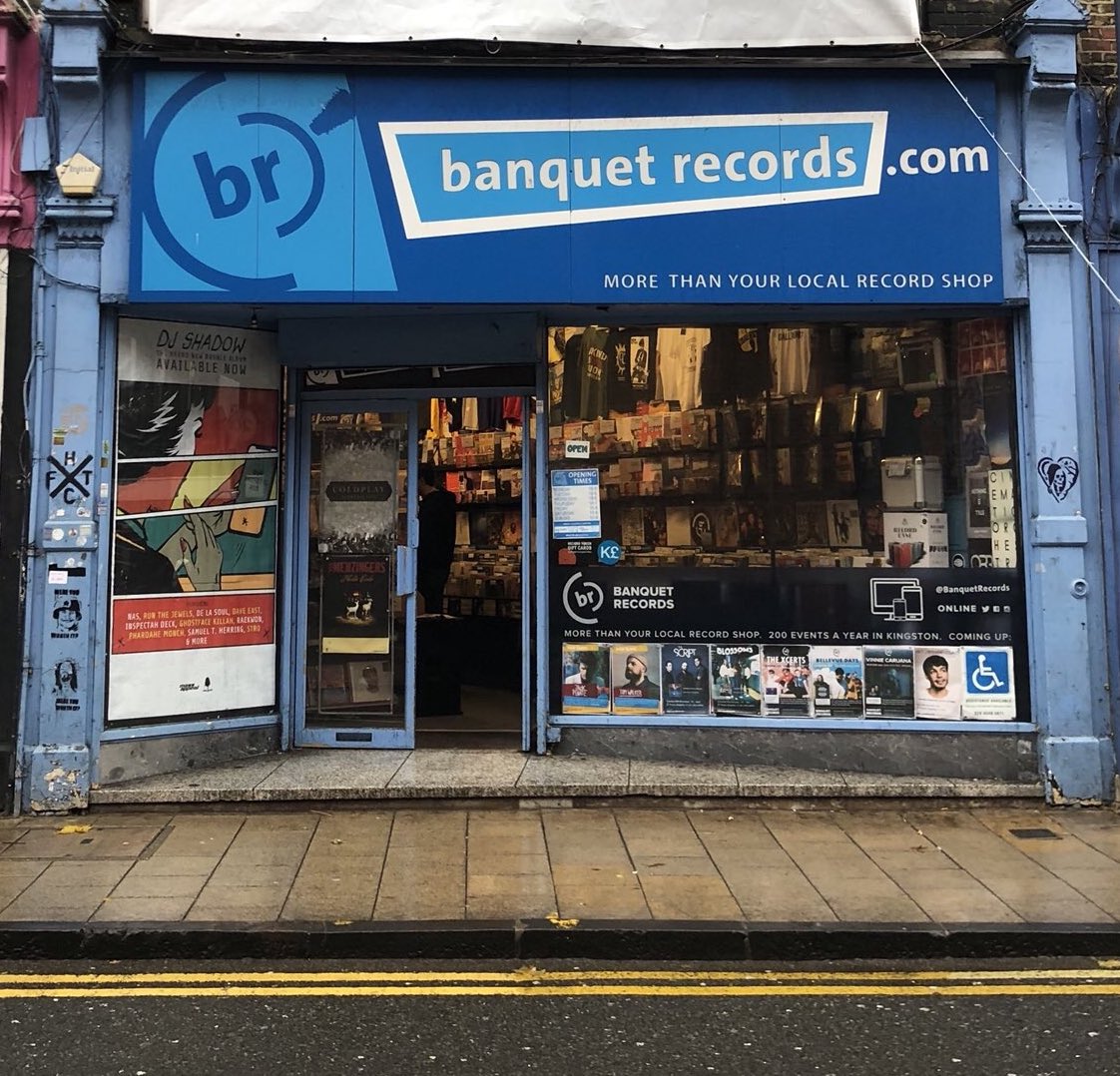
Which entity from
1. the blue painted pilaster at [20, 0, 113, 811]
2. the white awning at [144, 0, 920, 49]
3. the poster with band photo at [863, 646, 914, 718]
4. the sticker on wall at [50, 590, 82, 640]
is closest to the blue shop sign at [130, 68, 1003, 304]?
the white awning at [144, 0, 920, 49]

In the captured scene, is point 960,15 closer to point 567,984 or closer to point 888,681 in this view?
point 888,681

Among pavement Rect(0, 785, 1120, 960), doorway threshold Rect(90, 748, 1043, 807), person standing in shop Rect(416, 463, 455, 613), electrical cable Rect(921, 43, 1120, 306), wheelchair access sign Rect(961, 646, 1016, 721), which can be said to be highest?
electrical cable Rect(921, 43, 1120, 306)

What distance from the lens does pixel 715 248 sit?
22.1ft

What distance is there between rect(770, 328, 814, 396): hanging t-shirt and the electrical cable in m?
1.75

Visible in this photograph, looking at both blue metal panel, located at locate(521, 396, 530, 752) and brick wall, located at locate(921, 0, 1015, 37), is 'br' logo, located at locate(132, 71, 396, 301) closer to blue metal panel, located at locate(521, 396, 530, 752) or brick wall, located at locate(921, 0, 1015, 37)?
blue metal panel, located at locate(521, 396, 530, 752)

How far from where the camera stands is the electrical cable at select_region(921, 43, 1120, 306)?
674cm

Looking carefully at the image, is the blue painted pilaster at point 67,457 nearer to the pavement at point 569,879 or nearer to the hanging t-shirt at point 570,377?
the pavement at point 569,879

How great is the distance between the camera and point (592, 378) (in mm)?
7422

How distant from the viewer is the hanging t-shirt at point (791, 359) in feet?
24.0

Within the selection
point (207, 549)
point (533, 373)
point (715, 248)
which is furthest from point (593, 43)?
point (207, 549)

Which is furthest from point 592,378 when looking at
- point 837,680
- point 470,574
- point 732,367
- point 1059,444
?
point 1059,444

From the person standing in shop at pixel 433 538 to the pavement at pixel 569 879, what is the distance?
259 centimetres

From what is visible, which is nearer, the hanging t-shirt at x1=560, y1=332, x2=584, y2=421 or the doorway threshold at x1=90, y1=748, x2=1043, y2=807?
the doorway threshold at x1=90, y1=748, x2=1043, y2=807

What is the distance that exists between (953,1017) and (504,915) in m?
2.05
